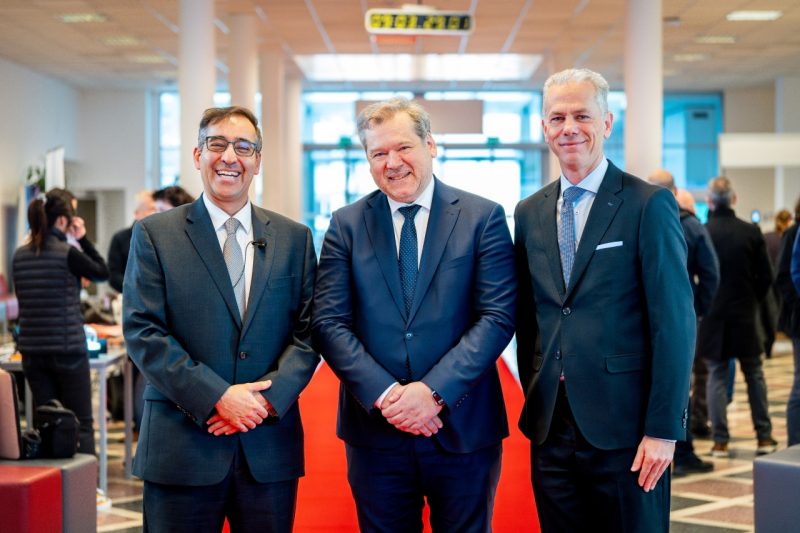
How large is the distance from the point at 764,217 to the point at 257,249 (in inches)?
672

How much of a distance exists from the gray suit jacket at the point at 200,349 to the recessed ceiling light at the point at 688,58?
46.0 feet

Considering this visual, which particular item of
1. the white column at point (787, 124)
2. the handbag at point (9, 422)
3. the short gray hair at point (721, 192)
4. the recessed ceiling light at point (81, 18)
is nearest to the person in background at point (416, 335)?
the handbag at point (9, 422)

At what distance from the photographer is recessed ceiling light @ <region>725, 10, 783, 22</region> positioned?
12291 mm

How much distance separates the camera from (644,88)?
1025 cm

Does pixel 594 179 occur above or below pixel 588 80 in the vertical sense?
below

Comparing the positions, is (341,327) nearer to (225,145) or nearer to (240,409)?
(240,409)

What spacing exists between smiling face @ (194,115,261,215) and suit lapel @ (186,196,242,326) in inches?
3.0

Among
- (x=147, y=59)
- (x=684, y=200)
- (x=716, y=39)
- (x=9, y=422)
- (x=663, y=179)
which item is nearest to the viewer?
(x=9, y=422)

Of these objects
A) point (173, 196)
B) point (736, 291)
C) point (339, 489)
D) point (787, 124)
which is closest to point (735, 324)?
point (736, 291)

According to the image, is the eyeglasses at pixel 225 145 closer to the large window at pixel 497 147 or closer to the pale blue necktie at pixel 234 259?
the pale blue necktie at pixel 234 259

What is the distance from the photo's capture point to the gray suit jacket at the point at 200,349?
2609 millimetres

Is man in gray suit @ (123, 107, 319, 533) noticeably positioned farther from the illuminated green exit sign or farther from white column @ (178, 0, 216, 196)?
the illuminated green exit sign

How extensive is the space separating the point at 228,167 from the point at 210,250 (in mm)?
248

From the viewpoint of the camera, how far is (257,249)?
2771 millimetres
